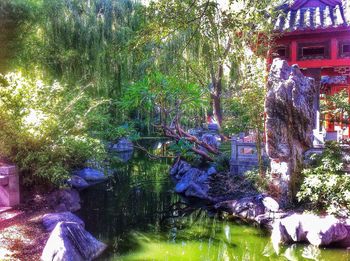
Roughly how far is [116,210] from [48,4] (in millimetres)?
5049

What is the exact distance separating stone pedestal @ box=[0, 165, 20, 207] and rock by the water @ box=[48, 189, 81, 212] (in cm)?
62

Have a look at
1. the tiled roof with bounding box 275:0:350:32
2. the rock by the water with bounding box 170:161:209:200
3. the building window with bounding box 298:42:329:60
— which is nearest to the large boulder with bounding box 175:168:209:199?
the rock by the water with bounding box 170:161:209:200

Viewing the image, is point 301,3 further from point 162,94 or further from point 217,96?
point 217,96

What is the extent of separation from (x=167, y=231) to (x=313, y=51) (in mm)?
4540

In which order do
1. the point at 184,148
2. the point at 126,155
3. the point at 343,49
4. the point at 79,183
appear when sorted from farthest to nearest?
the point at 126,155
the point at 184,148
the point at 79,183
the point at 343,49

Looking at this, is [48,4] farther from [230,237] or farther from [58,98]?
[230,237]

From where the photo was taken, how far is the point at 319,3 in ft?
25.5

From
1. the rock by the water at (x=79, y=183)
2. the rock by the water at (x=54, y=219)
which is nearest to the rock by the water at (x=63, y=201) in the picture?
the rock by the water at (x=54, y=219)

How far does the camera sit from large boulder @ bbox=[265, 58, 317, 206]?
17.6 ft

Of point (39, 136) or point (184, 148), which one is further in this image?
point (184, 148)

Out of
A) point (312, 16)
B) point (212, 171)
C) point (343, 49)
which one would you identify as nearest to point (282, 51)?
point (312, 16)

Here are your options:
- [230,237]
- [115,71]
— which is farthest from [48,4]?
[230,237]

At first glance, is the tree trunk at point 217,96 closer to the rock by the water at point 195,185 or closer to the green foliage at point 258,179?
the rock by the water at point 195,185

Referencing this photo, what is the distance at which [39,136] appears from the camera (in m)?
5.70
